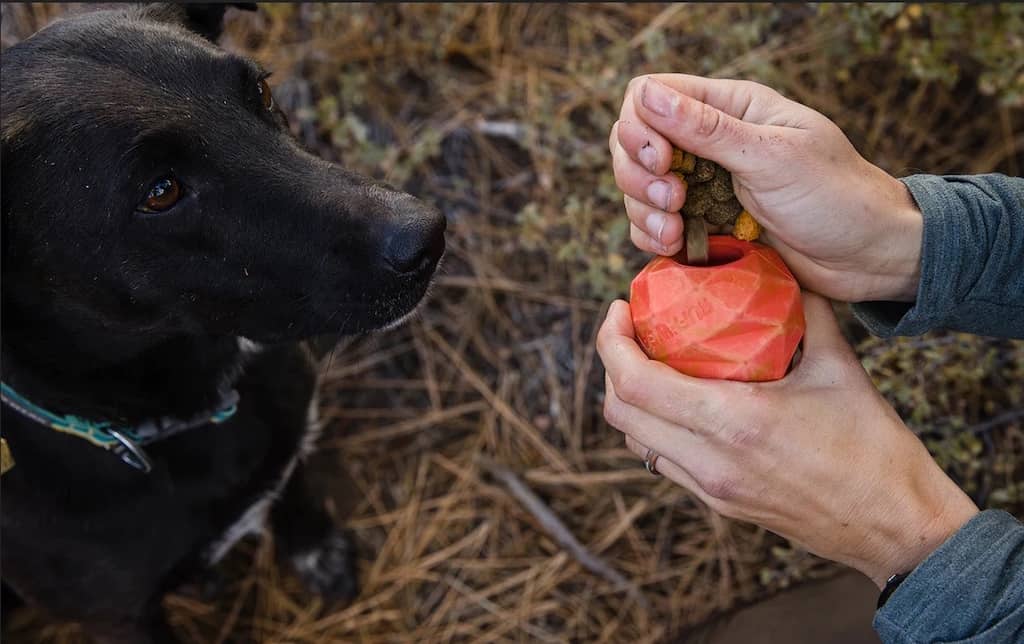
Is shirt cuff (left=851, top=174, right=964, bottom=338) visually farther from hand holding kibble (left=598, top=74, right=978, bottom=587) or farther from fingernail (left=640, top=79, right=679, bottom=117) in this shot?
fingernail (left=640, top=79, right=679, bottom=117)

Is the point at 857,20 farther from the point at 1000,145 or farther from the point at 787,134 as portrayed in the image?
the point at 787,134

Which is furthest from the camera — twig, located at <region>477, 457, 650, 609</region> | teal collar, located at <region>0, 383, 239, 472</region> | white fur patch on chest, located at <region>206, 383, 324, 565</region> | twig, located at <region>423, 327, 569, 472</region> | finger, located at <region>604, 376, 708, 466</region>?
twig, located at <region>423, 327, 569, 472</region>

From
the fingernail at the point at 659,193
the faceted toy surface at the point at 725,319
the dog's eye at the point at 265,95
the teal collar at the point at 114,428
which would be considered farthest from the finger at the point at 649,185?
the teal collar at the point at 114,428

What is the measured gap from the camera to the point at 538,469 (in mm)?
2512

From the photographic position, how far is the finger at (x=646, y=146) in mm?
1286

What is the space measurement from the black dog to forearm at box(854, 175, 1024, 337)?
2.70 feet

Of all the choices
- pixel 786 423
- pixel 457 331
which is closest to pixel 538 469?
pixel 457 331

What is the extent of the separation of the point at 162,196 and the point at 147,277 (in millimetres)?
151

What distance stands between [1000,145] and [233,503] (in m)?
2.37

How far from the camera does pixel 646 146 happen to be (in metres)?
1.30

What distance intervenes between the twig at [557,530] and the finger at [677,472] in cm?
97

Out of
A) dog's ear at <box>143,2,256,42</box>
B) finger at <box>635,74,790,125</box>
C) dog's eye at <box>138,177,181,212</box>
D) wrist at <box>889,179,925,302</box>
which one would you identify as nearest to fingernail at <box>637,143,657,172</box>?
finger at <box>635,74,790,125</box>

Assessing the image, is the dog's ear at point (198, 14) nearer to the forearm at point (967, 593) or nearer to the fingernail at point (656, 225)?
the fingernail at point (656, 225)

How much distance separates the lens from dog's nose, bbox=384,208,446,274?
5.08ft
